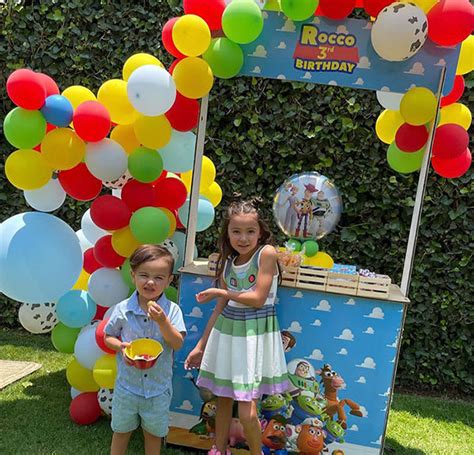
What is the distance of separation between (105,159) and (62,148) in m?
0.22

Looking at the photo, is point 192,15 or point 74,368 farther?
point 74,368

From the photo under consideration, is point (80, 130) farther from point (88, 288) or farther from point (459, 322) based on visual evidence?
point (459, 322)

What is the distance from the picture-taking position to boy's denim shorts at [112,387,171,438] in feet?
8.20

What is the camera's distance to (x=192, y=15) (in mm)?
2701

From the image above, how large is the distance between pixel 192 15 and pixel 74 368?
2.05 metres

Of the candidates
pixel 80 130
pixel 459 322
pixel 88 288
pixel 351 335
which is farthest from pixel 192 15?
pixel 459 322

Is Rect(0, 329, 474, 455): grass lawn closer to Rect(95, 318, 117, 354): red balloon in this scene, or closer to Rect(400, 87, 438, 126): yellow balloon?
Rect(95, 318, 117, 354): red balloon

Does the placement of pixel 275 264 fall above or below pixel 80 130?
below

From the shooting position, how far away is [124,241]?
9.89ft

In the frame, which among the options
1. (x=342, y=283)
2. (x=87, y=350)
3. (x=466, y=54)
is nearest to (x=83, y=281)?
(x=87, y=350)

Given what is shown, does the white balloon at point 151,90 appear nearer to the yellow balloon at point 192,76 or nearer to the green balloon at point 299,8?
the yellow balloon at point 192,76

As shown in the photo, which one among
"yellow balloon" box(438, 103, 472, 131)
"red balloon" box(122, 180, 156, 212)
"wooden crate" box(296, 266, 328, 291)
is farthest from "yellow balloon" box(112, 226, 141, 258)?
"yellow balloon" box(438, 103, 472, 131)

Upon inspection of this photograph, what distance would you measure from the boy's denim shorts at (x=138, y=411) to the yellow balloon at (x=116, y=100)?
1.42m

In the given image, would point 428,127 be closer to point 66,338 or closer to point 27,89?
point 27,89
